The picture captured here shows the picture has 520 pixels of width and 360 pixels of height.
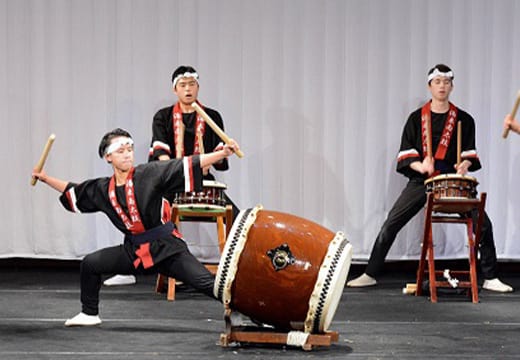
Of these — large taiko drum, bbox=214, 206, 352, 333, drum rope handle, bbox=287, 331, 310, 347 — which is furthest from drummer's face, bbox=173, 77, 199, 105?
drum rope handle, bbox=287, 331, 310, 347

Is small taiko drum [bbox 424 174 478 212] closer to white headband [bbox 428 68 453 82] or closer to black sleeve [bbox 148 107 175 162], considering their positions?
white headband [bbox 428 68 453 82]

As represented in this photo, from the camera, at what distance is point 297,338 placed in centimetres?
362

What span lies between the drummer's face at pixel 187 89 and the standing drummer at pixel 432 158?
4.05ft

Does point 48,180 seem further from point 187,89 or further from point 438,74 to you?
point 438,74

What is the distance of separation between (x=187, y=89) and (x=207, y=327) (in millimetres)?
1811

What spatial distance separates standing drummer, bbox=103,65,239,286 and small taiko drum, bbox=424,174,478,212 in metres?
1.17

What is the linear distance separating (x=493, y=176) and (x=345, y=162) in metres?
0.94

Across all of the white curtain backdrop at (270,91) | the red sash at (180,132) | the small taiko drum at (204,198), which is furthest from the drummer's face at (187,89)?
the small taiko drum at (204,198)

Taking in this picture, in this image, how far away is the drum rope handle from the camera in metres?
3.62

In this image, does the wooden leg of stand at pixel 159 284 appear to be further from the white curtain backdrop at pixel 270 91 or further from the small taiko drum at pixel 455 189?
the small taiko drum at pixel 455 189

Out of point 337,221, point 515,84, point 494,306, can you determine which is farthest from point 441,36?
point 494,306

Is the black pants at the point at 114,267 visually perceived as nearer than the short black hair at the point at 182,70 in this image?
Yes

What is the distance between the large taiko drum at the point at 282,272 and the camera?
3580 mm

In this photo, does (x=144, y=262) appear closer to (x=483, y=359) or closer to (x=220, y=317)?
(x=220, y=317)
